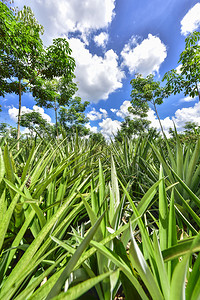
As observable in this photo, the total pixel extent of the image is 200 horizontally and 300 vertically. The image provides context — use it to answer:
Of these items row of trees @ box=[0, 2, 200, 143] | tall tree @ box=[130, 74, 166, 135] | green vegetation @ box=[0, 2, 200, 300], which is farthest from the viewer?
tall tree @ box=[130, 74, 166, 135]

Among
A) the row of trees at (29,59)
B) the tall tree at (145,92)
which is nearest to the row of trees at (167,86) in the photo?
the tall tree at (145,92)

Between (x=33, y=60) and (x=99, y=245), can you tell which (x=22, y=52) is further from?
(x=99, y=245)

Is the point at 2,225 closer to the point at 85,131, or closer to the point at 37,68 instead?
the point at 37,68

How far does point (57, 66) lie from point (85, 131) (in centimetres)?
1174

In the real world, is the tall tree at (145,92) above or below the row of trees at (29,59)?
above

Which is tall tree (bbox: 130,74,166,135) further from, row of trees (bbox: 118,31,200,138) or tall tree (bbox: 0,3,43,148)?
tall tree (bbox: 0,3,43,148)

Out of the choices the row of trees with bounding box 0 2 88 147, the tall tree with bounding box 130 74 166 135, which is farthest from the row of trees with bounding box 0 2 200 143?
the tall tree with bounding box 130 74 166 135

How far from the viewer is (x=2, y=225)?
16.2 inches

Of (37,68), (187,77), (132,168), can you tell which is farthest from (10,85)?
(187,77)

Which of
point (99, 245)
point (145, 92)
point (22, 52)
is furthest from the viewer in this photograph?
point (145, 92)

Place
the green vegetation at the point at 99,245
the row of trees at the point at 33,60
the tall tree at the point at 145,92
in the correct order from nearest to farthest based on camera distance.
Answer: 1. the green vegetation at the point at 99,245
2. the row of trees at the point at 33,60
3. the tall tree at the point at 145,92

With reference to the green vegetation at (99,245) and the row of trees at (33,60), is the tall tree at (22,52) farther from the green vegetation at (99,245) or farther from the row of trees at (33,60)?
the green vegetation at (99,245)

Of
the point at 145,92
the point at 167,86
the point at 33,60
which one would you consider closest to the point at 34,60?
the point at 33,60

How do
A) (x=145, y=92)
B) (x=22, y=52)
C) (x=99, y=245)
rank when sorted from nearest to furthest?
(x=99, y=245)
(x=22, y=52)
(x=145, y=92)
